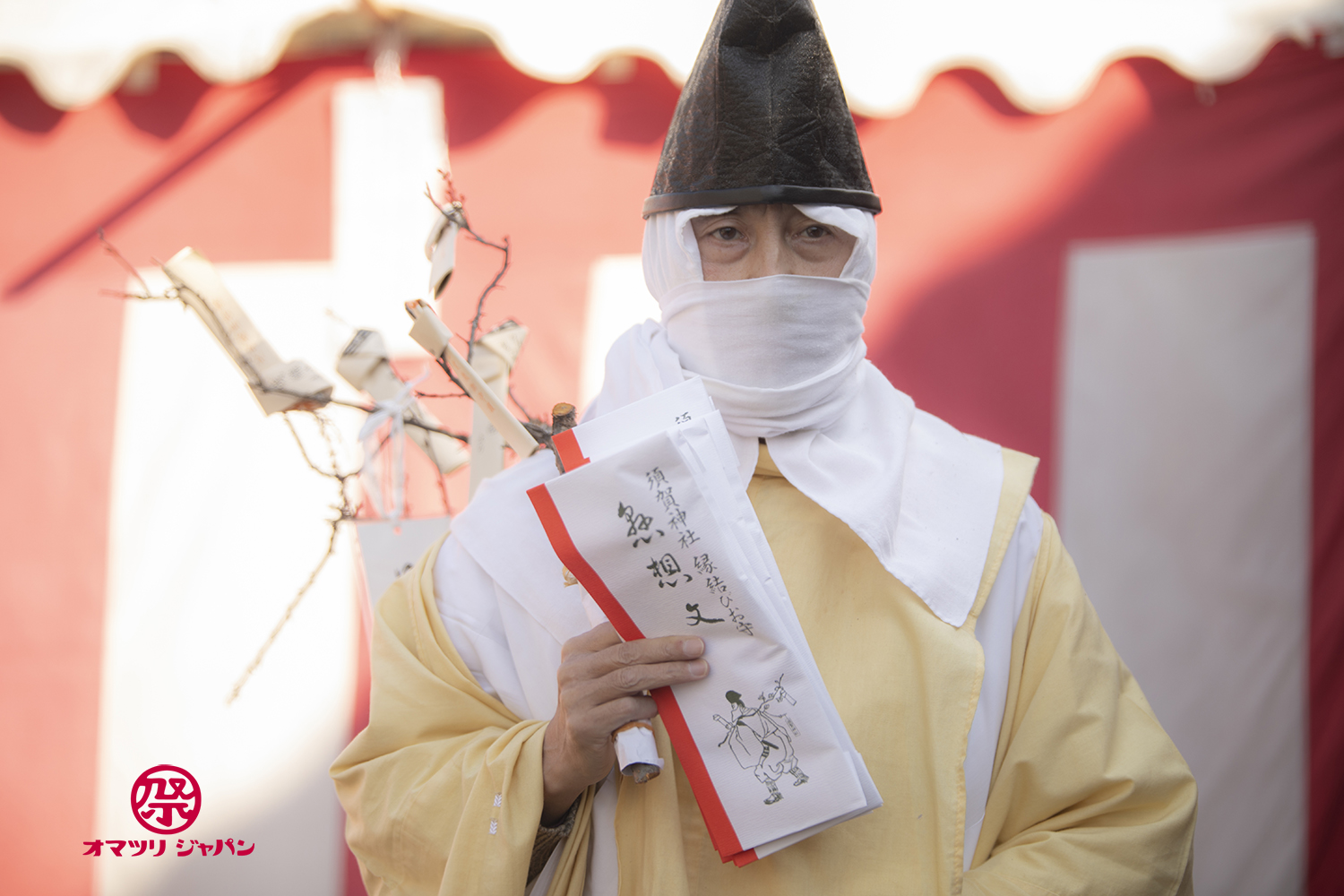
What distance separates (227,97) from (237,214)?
374mm

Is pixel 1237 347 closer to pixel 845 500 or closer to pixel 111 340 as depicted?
pixel 845 500

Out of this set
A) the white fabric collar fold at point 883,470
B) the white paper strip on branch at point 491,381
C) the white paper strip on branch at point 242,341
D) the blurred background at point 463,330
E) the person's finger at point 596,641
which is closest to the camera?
the person's finger at point 596,641

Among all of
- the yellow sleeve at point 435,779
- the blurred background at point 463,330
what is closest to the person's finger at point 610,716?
the yellow sleeve at point 435,779

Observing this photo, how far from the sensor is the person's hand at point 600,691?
1006mm

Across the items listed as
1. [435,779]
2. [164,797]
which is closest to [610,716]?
[435,779]

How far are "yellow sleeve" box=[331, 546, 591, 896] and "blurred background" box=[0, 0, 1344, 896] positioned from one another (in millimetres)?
1534

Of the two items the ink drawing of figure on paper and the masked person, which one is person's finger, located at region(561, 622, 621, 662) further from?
the ink drawing of figure on paper

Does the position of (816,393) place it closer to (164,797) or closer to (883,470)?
(883,470)

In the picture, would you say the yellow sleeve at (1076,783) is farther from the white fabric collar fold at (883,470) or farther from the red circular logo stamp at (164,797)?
Answer: the red circular logo stamp at (164,797)

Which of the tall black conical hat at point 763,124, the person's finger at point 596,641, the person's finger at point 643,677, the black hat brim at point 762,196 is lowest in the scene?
the person's finger at point 643,677

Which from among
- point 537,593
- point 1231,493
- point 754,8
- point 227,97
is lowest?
point 537,593

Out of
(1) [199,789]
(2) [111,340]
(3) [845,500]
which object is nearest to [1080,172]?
(3) [845,500]

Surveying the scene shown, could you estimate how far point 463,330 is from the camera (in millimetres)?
2750

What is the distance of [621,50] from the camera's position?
254 centimetres
